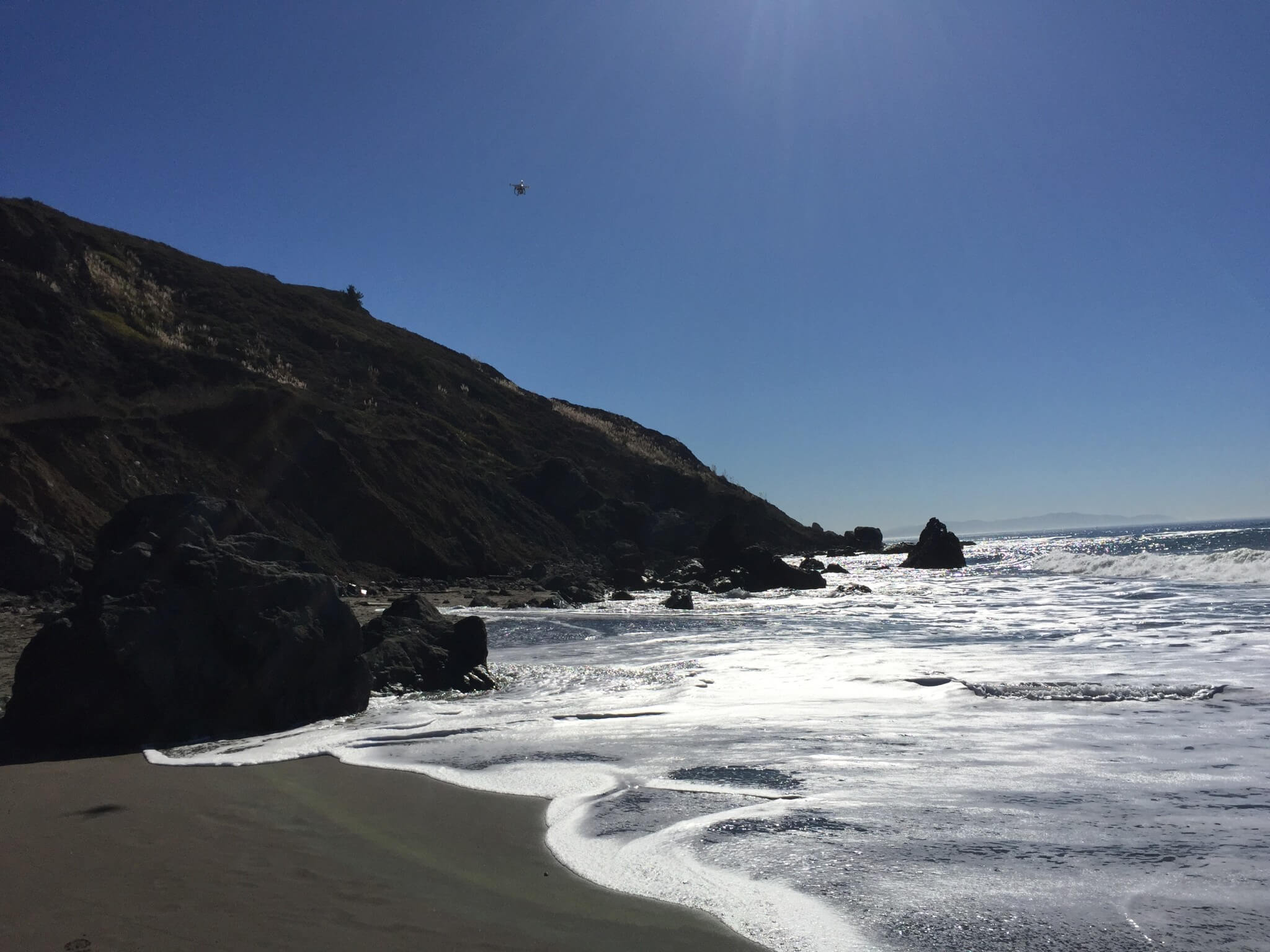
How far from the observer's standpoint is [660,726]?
8375 millimetres

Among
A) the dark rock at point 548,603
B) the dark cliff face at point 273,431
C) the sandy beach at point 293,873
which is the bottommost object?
the sandy beach at point 293,873

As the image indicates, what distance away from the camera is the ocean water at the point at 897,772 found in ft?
13.0

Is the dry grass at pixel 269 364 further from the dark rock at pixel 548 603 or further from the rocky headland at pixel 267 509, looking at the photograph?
the dark rock at pixel 548 603

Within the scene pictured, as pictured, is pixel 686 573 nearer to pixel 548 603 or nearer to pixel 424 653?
pixel 548 603

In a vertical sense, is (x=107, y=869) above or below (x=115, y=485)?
below

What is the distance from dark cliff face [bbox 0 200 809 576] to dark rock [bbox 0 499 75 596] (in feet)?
8.06

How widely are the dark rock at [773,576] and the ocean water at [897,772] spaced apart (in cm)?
1748

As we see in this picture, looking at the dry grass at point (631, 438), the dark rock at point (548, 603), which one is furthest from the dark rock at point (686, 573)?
the dry grass at point (631, 438)

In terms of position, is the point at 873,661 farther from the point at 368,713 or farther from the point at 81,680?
the point at 81,680

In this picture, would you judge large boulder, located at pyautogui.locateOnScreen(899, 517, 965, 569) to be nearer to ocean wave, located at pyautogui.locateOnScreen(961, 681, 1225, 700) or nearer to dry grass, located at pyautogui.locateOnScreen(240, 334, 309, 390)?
dry grass, located at pyautogui.locateOnScreen(240, 334, 309, 390)

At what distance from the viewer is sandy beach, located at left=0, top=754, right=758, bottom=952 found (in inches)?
141

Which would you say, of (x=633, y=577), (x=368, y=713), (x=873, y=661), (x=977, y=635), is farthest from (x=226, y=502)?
(x=633, y=577)

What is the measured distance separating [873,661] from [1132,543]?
8456cm

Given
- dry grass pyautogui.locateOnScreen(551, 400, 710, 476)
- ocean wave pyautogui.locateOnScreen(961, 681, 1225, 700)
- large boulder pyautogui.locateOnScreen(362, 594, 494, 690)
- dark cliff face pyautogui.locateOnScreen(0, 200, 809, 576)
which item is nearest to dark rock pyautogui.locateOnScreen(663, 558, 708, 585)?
dark cliff face pyautogui.locateOnScreen(0, 200, 809, 576)
